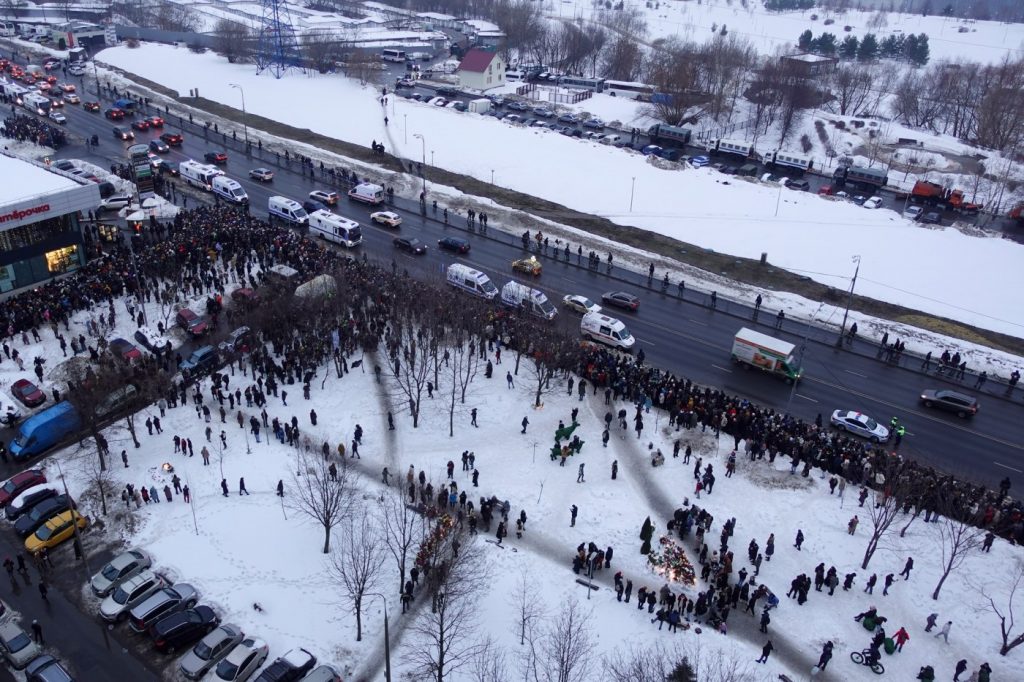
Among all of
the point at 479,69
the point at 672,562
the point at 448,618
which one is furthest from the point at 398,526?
the point at 479,69

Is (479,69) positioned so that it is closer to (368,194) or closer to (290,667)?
(368,194)

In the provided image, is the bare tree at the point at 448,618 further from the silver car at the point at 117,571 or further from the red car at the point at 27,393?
the red car at the point at 27,393

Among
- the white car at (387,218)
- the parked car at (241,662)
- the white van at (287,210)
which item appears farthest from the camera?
the white car at (387,218)

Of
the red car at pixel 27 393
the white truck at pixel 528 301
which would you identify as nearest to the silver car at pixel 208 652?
the red car at pixel 27 393

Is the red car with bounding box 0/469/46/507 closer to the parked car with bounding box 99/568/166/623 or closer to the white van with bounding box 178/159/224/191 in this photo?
the parked car with bounding box 99/568/166/623

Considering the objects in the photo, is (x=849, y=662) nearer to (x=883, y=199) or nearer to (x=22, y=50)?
(x=883, y=199)

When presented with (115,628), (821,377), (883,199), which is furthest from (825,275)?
(115,628)
